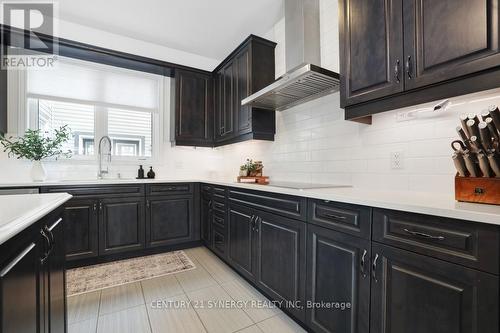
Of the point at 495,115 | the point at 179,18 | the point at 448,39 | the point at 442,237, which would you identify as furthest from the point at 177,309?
the point at 179,18

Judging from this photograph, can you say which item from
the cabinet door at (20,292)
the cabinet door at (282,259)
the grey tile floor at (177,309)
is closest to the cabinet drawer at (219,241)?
the grey tile floor at (177,309)

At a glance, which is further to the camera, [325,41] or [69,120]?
[69,120]

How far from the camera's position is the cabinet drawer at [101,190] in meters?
2.43

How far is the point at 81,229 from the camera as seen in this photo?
255cm

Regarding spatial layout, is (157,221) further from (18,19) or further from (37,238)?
(18,19)

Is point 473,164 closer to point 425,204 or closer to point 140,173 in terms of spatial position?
point 425,204

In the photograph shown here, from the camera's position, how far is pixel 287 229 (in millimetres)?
1646

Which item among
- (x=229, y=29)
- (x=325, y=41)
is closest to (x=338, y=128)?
(x=325, y=41)

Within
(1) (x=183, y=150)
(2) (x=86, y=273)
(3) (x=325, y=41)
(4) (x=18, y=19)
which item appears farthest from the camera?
(1) (x=183, y=150)

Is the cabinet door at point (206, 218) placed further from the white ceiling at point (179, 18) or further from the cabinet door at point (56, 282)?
the white ceiling at point (179, 18)

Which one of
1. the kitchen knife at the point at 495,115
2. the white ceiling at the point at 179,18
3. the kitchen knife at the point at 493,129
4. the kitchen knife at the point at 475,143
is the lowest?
the kitchen knife at the point at 475,143

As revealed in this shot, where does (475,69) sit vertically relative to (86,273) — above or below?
above

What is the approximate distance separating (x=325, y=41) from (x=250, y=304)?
240 cm

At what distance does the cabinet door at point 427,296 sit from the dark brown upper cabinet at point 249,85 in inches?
73.6
